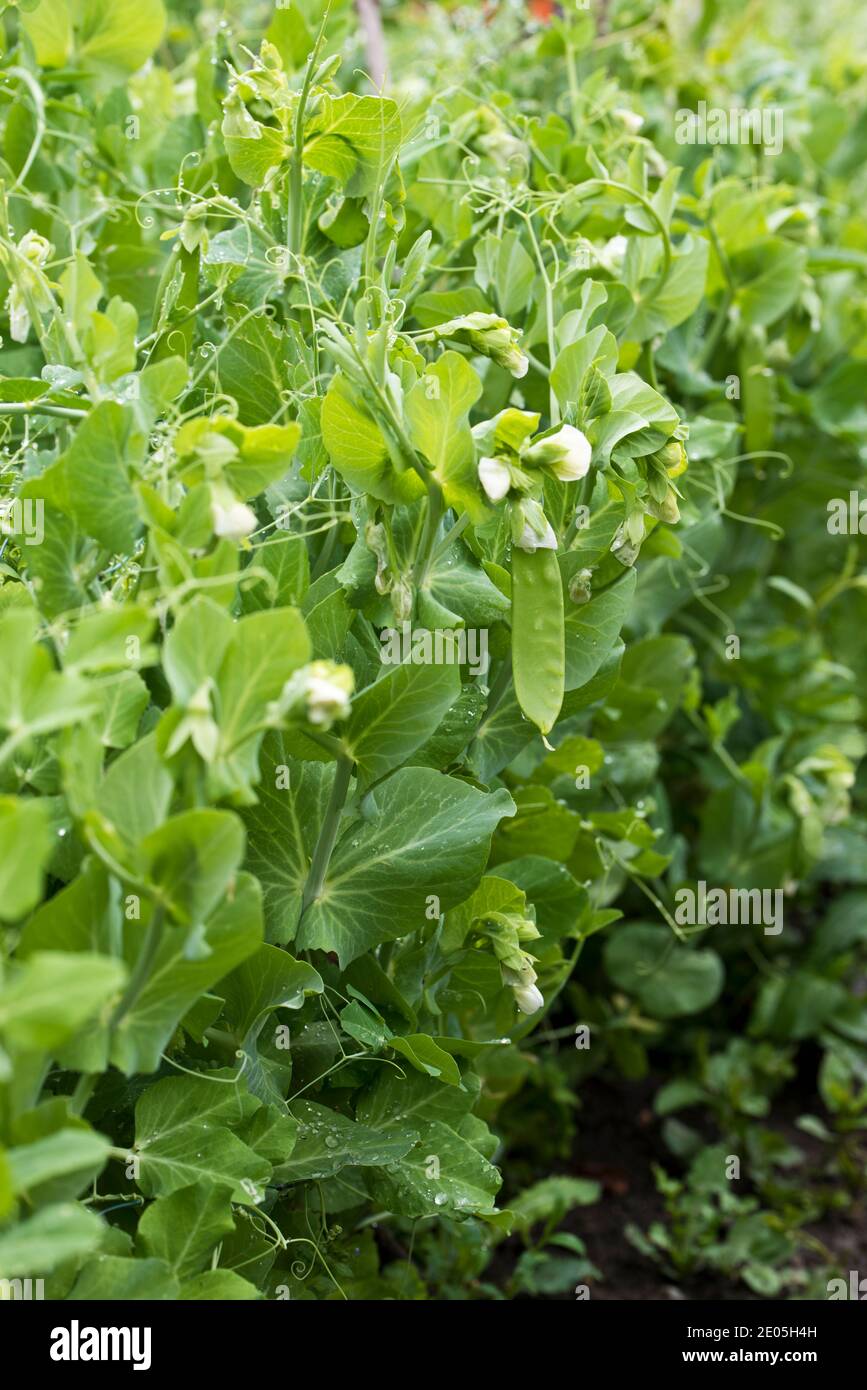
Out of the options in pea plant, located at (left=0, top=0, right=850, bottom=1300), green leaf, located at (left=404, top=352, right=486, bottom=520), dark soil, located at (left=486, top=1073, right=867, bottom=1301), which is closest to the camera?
pea plant, located at (left=0, top=0, right=850, bottom=1300)

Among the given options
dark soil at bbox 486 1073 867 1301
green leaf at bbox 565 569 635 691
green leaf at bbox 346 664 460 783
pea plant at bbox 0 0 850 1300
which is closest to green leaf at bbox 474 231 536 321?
pea plant at bbox 0 0 850 1300

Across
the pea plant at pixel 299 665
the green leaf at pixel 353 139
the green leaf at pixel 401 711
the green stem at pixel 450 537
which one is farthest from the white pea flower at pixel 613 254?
the green leaf at pixel 401 711

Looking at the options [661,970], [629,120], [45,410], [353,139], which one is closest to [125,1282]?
[45,410]

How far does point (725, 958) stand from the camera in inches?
76.2

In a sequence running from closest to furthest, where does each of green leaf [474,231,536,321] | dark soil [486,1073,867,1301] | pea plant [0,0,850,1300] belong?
pea plant [0,0,850,1300], green leaf [474,231,536,321], dark soil [486,1073,867,1301]

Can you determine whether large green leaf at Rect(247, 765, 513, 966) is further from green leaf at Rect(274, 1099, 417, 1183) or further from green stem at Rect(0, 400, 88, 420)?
green stem at Rect(0, 400, 88, 420)

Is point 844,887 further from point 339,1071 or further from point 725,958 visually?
point 339,1071

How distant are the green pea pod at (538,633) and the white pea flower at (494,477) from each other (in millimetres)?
66

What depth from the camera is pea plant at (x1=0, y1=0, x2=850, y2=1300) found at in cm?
66

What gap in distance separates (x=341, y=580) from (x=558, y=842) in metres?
0.38

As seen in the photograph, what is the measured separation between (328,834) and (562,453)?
0.93 feet

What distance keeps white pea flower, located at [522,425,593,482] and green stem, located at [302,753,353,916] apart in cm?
22

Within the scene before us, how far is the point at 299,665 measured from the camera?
0.66 meters
